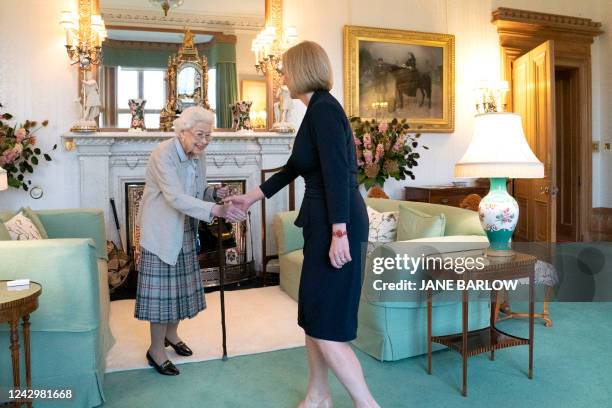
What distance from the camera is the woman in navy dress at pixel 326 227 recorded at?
6.48 feet

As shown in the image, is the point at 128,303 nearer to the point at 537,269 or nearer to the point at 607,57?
the point at 537,269

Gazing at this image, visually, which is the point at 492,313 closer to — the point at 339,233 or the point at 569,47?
the point at 339,233

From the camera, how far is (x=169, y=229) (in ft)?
9.24

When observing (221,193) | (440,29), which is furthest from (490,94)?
(221,193)

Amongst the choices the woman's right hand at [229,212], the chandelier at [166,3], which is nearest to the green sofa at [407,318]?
the woman's right hand at [229,212]

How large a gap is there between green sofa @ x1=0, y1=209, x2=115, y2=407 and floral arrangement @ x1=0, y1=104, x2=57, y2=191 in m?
2.56

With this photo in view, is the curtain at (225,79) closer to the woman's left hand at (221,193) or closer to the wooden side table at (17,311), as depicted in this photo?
the woman's left hand at (221,193)

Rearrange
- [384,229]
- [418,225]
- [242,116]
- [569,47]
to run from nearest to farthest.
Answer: [418,225] < [384,229] < [242,116] < [569,47]

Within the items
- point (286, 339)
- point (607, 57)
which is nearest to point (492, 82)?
point (607, 57)

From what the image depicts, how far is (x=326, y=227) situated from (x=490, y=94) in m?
5.07

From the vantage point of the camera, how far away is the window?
5.34 metres

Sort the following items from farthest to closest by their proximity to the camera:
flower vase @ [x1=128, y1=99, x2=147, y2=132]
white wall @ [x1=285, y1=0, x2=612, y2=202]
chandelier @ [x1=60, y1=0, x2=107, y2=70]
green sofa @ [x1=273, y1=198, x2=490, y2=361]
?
white wall @ [x1=285, y1=0, x2=612, y2=202], flower vase @ [x1=128, y1=99, x2=147, y2=132], chandelier @ [x1=60, y1=0, x2=107, y2=70], green sofa @ [x1=273, y1=198, x2=490, y2=361]

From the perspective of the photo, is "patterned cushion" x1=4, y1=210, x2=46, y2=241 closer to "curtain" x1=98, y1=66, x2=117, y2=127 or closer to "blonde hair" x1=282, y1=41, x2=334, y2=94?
"curtain" x1=98, y1=66, x2=117, y2=127

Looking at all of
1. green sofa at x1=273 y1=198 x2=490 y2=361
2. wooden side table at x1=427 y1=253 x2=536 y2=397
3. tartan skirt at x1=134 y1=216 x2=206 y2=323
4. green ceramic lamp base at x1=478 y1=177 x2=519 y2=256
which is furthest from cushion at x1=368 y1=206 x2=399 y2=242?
tartan skirt at x1=134 y1=216 x2=206 y2=323
